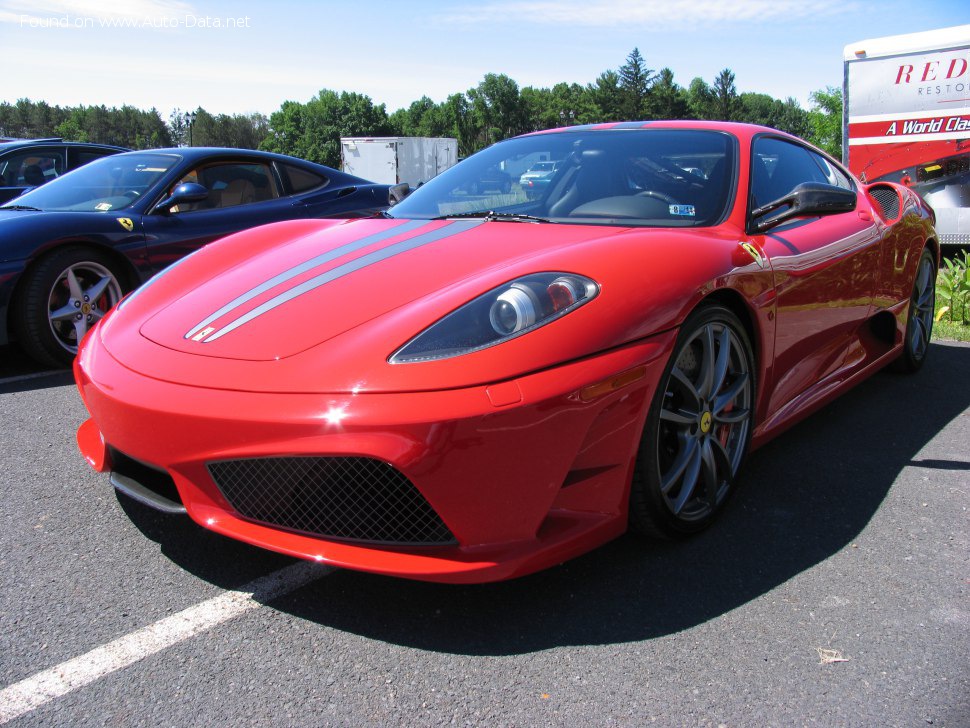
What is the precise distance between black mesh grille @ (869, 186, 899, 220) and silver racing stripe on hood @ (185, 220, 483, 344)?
2200 mm

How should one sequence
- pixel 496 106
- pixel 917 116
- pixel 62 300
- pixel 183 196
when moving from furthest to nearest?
pixel 496 106 < pixel 917 116 < pixel 183 196 < pixel 62 300

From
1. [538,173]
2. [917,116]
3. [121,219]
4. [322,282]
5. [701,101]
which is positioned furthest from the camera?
[701,101]

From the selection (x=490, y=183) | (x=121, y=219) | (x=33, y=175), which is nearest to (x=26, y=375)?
(x=121, y=219)

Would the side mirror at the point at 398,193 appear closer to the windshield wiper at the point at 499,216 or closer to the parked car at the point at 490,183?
the parked car at the point at 490,183

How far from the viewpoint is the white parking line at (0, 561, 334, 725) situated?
5.75 feet

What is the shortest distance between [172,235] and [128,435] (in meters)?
3.38

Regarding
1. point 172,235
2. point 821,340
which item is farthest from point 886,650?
point 172,235

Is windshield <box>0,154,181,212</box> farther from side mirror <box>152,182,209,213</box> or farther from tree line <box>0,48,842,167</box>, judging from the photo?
tree line <box>0,48,842,167</box>

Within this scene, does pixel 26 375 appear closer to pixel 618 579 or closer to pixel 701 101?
pixel 618 579

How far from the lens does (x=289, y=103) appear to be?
12500 centimetres

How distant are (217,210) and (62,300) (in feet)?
4.01

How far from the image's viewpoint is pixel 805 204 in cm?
293

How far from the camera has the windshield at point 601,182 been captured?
9.44 ft

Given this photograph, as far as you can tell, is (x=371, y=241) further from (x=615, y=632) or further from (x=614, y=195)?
(x=615, y=632)
